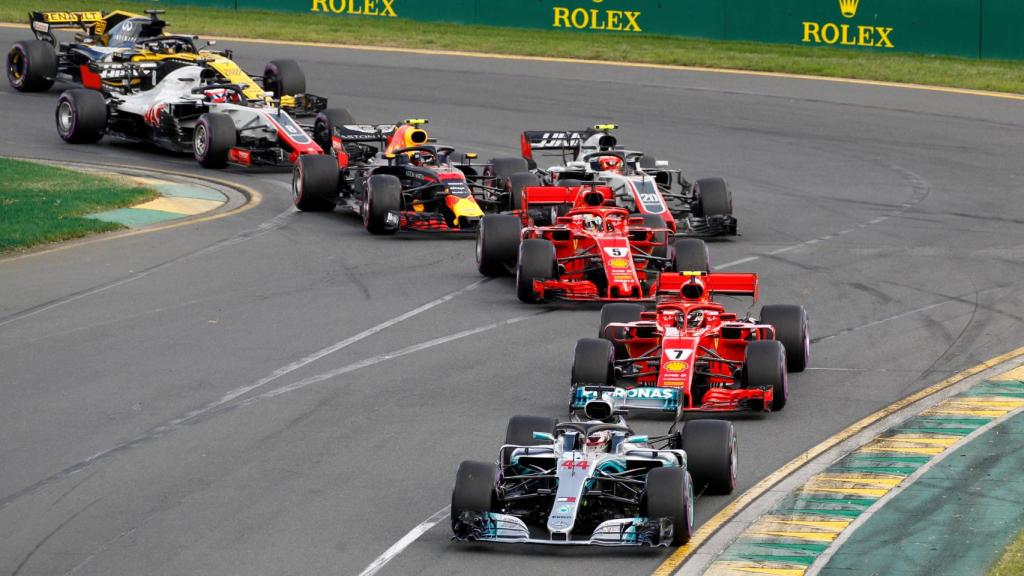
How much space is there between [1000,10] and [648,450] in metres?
32.2

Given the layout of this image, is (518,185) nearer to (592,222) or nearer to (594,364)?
(592,222)

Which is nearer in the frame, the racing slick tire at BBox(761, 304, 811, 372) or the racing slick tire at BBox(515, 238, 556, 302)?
the racing slick tire at BBox(761, 304, 811, 372)

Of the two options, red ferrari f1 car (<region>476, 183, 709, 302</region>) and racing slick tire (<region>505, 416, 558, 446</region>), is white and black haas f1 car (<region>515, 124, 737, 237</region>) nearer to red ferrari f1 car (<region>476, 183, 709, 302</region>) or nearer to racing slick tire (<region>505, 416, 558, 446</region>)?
red ferrari f1 car (<region>476, 183, 709, 302</region>)

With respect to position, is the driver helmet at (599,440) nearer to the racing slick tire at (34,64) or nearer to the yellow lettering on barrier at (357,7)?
the racing slick tire at (34,64)

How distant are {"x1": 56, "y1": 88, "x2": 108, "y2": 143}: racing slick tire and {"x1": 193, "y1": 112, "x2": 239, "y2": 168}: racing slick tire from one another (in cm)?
313

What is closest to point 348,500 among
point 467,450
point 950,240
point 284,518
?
point 284,518

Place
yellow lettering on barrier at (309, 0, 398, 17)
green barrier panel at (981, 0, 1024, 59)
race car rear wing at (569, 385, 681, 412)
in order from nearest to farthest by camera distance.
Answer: race car rear wing at (569, 385, 681, 412) → green barrier panel at (981, 0, 1024, 59) → yellow lettering on barrier at (309, 0, 398, 17)

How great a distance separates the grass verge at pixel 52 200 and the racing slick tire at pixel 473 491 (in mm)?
13828

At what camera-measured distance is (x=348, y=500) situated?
14.6 meters

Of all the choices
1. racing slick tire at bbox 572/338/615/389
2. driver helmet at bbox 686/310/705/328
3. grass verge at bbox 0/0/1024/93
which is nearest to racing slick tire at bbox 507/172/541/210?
driver helmet at bbox 686/310/705/328

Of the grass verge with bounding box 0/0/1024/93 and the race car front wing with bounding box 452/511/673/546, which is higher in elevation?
the grass verge with bounding box 0/0/1024/93

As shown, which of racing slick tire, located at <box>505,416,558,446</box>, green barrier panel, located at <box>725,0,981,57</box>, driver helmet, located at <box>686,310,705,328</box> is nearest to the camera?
racing slick tire, located at <box>505,416,558,446</box>

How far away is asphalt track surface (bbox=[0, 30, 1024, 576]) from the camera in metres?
14.0

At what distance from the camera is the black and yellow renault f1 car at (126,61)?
3444cm
